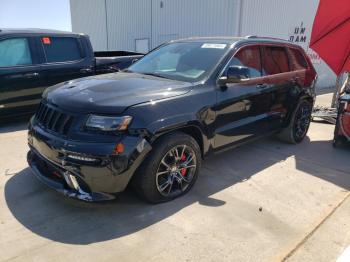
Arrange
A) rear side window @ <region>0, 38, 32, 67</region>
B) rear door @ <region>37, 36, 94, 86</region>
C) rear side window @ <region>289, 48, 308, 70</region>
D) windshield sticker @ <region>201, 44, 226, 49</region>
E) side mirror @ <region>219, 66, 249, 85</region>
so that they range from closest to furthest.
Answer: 1. side mirror @ <region>219, 66, 249, 85</region>
2. windshield sticker @ <region>201, 44, 226, 49</region>
3. rear side window @ <region>289, 48, 308, 70</region>
4. rear side window @ <region>0, 38, 32, 67</region>
5. rear door @ <region>37, 36, 94, 86</region>

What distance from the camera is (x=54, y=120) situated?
3336 millimetres

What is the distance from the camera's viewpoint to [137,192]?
3.41 meters

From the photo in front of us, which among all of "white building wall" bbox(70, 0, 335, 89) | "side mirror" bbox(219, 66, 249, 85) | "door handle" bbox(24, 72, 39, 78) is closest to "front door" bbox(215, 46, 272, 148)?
"side mirror" bbox(219, 66, 249, 85)

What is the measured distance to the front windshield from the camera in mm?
3984

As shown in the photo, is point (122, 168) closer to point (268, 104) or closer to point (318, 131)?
point (268, 104)

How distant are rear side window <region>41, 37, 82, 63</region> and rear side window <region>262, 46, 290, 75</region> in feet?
12.8

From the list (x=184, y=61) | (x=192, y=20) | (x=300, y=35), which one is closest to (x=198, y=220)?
(x=184, y=61)

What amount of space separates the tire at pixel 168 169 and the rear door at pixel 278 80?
1767mm

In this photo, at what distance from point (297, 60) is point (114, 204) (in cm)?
390

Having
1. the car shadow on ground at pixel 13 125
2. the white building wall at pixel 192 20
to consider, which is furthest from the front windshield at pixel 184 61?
the white building wall at pixel 192 20

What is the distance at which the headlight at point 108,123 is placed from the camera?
3.04 metres

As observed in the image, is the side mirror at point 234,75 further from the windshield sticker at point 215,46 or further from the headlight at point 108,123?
the headlight at point 108,123

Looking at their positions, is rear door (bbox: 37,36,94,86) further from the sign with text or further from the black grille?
the sign with text

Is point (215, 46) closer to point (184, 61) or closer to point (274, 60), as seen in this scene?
point (184, 61)
